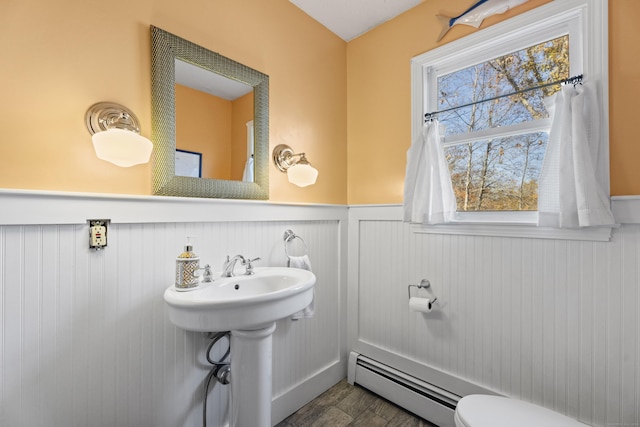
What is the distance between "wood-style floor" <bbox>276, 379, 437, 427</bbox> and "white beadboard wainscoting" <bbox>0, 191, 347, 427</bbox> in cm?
23

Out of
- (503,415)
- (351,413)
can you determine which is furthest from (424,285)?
(351,413)

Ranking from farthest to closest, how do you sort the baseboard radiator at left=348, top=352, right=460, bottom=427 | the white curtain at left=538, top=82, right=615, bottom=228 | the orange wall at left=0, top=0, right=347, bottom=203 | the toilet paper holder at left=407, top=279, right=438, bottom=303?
the toilet paper holder at left=407, top=279, right=438, bottom=303
the baseboard radiator at left=348, top=352, right=460, bottom=427
the white curtain at left=538, top=82, right=615, bottom=228
the orange wall at left=0, top=0, right=347, bottom=203

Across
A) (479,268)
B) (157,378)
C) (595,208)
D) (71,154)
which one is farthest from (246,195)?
(595,208)

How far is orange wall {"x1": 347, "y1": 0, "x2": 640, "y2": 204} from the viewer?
115 centimetres

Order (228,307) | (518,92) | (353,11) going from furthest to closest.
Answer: (353,11) → (518,92) → (228,307)

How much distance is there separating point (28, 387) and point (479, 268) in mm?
1899

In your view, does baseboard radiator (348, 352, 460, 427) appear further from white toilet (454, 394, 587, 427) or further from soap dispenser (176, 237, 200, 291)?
soap dispenser (176, 237, 200, 291)

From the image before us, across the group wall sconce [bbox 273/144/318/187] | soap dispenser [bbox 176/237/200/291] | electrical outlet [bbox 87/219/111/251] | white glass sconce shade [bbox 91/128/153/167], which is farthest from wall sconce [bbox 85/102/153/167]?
wall sconce [bbox 273/144/318/187]

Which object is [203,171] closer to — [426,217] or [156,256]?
[156,256]

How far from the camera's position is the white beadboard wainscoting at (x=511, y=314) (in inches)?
45.0

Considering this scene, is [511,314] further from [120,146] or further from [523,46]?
[120,146]

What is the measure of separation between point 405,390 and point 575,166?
57.3 inches

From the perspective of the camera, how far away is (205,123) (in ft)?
4.43

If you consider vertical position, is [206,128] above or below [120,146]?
above
